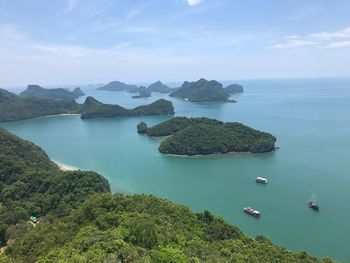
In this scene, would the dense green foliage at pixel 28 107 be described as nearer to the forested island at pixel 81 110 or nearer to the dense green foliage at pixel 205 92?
the forested island at pixel 81 110

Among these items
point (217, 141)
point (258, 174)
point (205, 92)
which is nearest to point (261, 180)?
point (258, 174)

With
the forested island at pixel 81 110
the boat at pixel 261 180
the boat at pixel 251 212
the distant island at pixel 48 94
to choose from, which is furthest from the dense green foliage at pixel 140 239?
the distant island at pixel 48 94

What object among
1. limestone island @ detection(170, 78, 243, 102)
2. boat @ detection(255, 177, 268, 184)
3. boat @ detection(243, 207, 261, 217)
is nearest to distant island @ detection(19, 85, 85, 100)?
limestone island @ detection(170, 78, 243, 102)

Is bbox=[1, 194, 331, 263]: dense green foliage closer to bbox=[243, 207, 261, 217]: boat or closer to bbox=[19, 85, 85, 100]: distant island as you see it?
bbox=[243, 207, 261, 217]: boat

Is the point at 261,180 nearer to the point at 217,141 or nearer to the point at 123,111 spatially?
the point at 217,141

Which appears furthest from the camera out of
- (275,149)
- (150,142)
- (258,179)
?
(150,142)

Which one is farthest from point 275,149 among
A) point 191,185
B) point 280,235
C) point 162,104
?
point 162,104

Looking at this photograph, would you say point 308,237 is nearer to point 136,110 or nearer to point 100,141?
point 100,141
